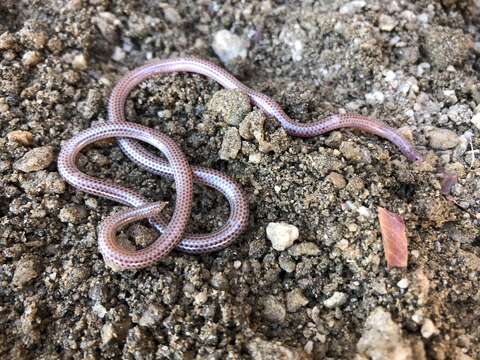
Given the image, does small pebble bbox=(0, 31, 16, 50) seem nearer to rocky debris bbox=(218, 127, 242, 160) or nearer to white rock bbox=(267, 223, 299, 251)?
rocky debris bbox=(218, 127, 242, 160)

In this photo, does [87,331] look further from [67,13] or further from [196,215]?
[67,13]

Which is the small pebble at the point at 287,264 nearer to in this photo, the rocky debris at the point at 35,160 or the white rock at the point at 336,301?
the white rock at the point at 336,301

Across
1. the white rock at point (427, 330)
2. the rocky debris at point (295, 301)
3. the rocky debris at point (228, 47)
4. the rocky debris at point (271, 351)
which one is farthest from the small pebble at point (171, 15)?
the white rock at point (427, 330)

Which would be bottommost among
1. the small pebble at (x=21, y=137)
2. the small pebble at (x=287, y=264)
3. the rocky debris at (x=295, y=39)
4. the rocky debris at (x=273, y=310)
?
the rocky debris at (x=273, y=310)

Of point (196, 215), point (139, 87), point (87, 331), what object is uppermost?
point (139, 87)

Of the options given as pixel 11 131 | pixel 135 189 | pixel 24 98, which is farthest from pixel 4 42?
pixel 135 189

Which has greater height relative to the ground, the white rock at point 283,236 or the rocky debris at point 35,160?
the white rock at point 283,236

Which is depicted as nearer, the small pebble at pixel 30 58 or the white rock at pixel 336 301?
the white rock at pixel 336 301
